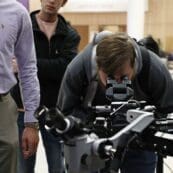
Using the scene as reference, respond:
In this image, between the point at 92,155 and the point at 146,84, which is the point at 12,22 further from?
the point at 92,155

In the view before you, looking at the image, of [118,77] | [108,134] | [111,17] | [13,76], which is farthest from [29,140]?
[111,17]

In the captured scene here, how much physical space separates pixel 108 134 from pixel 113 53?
33cm

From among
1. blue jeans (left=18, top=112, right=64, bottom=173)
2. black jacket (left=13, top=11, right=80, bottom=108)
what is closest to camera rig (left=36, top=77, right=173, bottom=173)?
black jacket (left=13, top=11, right=80, bottom=108)

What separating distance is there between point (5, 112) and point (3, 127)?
56mm

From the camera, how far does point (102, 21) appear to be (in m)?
5.73

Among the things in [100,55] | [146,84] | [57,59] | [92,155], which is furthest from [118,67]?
[57,59]

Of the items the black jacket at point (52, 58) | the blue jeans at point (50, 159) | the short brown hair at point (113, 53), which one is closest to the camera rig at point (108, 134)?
the short brown hair at point (113, 53)

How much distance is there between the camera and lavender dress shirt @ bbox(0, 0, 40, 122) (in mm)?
1547

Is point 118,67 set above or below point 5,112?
above

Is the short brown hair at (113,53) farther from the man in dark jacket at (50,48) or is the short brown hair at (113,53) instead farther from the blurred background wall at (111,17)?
the blurred background wall at (111,17)

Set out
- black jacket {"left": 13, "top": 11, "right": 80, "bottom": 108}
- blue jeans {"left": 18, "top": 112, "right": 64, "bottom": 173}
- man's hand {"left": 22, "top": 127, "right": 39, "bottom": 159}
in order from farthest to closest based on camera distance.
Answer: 1. blue jeans {"left": 18, "top": 112, "right": 64, "bottom": 173}
2. black jacket {"left": 13, "top": 11, "right": 80, "bottom": 108}
3. man's hand {"left": 22, "top": 127, "right": 39, "bottom": 159}

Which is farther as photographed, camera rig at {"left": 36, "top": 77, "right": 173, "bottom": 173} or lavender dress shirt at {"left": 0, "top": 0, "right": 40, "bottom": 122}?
lavender dress shirt at {"left": 0, "top": 0, "right": 40, "bottom": 122}

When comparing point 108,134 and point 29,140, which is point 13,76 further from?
point 108,134

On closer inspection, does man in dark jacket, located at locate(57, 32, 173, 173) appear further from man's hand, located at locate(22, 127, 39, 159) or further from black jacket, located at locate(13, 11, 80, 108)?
black jacket, located at locate(13, 11, 80, 108)
